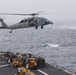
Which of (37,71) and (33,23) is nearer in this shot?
(33,23)

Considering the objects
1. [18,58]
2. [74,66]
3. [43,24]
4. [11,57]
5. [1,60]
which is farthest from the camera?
[74,66]

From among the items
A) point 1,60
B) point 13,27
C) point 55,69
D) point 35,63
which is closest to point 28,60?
point 35,63

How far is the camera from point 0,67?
63.9 metres

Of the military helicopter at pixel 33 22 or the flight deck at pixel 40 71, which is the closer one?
the military helicopter at pixel 33 22

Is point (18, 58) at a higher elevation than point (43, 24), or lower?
lower

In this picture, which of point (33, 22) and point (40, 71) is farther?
point (40, 71)

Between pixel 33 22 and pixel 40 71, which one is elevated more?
pixel 33 22

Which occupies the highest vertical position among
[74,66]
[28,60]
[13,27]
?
[13,27]

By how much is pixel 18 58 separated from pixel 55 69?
7602mm

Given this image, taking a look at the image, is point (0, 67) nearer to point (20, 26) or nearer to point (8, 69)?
point (8, 69)

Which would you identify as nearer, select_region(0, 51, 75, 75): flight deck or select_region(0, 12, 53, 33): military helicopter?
select_region(0, 12, 53, 33): military helicopter

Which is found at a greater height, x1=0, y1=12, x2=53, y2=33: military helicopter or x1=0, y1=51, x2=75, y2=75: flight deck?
x1=0, y1=12, x2=53, y2=33: military helicopter

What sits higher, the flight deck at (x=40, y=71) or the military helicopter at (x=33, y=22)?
the military helicopter at (x=33, y=22)

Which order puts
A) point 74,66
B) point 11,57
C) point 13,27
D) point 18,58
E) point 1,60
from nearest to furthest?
point 13,27, point 18,58, point 11,57, point 1,60, point 74,66
